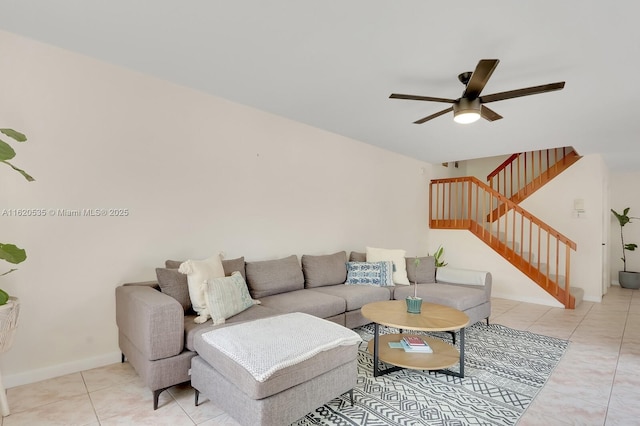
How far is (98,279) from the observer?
2641 mm

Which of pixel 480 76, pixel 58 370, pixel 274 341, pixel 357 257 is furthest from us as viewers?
pixel 357 257

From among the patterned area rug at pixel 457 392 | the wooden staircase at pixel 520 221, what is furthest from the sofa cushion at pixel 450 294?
the wooden staircase at pixel 520 221

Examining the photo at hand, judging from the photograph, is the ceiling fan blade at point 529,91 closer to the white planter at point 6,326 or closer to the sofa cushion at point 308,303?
the sofa cushion at point 308,303

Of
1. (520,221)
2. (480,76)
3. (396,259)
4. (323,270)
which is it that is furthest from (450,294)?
(520,221)

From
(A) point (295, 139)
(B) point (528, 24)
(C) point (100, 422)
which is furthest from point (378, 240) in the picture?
(C) point (100, 422)

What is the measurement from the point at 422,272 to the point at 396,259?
0.36 meters

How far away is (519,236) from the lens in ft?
19.5

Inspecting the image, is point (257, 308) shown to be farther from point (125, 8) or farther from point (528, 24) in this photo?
point (528, 24)

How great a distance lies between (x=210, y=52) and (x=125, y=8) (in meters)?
0.61

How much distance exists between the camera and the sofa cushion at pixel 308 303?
292cm

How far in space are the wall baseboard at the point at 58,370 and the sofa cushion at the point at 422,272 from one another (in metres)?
3.25

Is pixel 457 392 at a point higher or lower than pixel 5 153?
lower

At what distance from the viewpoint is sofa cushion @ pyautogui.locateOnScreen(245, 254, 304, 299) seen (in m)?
3.19

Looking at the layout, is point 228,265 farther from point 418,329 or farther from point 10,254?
point 418,329
